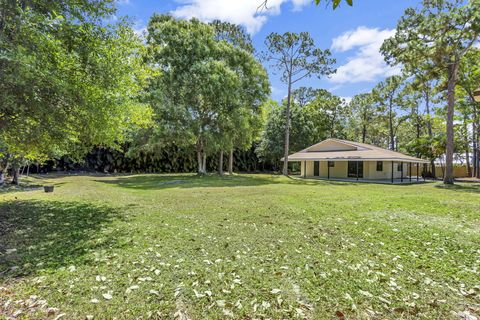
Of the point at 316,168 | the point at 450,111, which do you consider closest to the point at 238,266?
the point at 450,111

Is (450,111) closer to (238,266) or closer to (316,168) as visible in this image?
(316,168)

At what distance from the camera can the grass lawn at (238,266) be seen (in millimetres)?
2898

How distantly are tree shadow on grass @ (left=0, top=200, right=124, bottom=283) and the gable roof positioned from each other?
770 inches

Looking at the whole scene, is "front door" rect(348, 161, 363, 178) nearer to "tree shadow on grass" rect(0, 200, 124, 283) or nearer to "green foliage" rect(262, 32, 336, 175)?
"green foliage" rect(262, 32, 336, 175)

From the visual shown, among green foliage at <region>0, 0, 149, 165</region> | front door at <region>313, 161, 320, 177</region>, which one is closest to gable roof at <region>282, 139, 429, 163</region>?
front door at <region>313, 161, 320, 177</region>

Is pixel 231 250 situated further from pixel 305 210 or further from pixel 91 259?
pixel 305 210

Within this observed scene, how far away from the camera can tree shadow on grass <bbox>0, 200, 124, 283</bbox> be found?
393cm

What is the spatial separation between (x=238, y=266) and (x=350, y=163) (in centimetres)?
2390

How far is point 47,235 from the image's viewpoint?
534 cm

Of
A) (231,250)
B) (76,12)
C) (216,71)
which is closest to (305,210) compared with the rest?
(231,250)

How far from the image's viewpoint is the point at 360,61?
91.7 feet

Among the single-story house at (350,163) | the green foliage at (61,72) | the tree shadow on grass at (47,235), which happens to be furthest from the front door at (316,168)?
the tree shadow on grass at (47,235)

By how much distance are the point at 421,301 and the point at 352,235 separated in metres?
2.40

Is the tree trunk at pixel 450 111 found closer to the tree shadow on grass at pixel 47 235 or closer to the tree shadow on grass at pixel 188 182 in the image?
the tree shadow on grass at pixel 188 182
